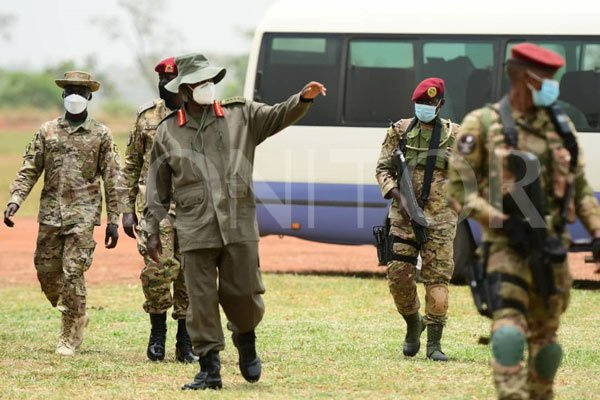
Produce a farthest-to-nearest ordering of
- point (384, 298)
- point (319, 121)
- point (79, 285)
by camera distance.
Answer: point (319, 121) → point (384, 298) → point (79, 285)

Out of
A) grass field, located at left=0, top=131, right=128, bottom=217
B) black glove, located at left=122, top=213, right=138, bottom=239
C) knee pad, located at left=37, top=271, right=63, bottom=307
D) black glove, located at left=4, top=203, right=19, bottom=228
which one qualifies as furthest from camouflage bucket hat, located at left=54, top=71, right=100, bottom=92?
grass field, located at left=0, top=131, right=128, bottom=217

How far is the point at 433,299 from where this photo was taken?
10.1 metres

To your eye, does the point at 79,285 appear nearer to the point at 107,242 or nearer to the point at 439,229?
the point at 107,242

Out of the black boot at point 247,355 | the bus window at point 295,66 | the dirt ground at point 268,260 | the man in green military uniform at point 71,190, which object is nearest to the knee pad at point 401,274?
the black boot at point 247,355

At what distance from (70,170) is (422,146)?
102 inches

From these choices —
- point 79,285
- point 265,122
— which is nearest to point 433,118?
point 265,122

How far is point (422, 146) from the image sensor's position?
396 inches

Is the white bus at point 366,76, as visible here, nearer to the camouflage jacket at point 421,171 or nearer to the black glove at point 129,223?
the camouflage jacket at point 421,171

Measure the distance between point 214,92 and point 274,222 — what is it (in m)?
8.54

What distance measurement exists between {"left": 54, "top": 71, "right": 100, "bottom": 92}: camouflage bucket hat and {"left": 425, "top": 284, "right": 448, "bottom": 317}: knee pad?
2.87 m

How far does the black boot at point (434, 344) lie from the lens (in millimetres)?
10016

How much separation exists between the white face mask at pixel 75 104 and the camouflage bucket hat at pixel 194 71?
6.24 feet

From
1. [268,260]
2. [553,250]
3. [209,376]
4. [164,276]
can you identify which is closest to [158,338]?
[164,276]

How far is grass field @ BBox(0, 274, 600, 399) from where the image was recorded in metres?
8.63
